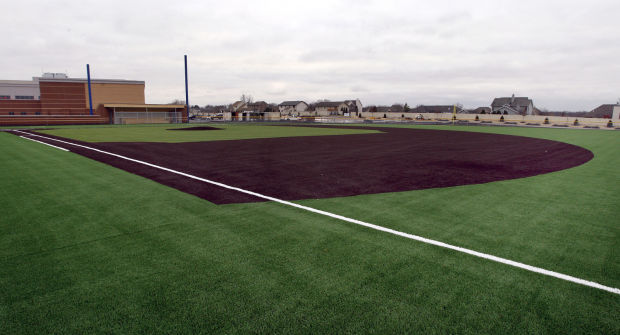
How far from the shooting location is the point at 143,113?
53.1 m

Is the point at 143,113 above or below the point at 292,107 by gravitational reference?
below

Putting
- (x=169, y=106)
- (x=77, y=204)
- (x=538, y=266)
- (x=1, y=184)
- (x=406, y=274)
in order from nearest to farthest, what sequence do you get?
1. (x=406, y=274)
2. (x=538, y=266)
3. (x=77, y=204)
4. (x=1, y=184)
5. (x=169, y=106)

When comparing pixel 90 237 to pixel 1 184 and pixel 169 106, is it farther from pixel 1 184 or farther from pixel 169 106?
pixel 169 106

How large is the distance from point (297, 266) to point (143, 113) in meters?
57.1

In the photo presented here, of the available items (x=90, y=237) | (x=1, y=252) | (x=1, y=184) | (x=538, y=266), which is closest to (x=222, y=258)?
(x=90, y=237)

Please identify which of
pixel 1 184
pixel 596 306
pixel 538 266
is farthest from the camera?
pixel 1 184

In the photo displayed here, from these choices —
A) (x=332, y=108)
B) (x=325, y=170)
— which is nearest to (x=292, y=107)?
(x=332, y=108)

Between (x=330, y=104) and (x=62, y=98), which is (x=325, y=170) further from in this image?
(x=330, y=104)

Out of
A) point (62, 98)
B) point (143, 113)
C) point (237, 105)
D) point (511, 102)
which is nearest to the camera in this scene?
point (143, 113)

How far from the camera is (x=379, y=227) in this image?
5629 millimetres

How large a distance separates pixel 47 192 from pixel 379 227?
25.9ft

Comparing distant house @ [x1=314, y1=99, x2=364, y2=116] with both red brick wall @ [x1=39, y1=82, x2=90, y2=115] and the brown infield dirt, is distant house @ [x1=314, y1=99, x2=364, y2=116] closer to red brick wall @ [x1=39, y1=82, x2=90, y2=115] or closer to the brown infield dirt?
red brick wall @ [x1=39, y1=82, x2=90, y2=115]

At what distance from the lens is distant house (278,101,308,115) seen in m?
131

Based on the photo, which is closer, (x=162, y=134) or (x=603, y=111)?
(x=162, y=134)
